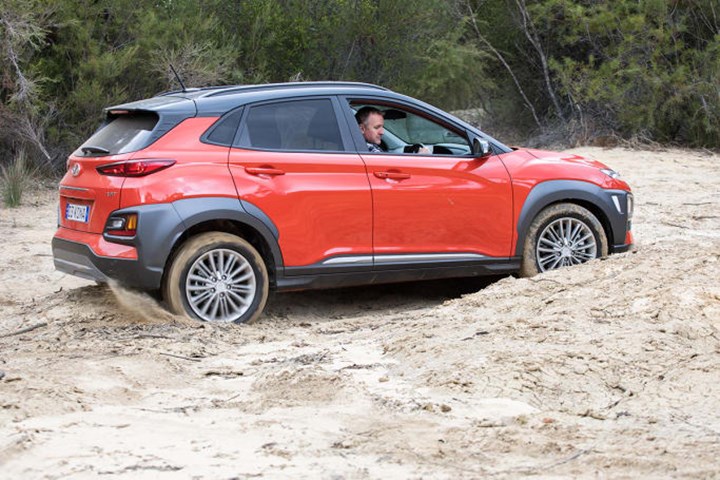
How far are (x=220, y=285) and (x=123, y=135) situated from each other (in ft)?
3.89

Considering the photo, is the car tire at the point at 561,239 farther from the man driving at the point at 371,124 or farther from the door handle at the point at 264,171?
the door handle at the point at 264,171

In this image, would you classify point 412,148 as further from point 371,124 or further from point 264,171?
point 264,171

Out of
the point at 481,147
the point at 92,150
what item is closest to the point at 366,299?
the point at 481,147

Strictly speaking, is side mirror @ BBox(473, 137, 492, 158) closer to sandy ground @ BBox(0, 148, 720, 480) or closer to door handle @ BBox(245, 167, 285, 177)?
sandy ground @ BBox(0, 148, 720, 480)

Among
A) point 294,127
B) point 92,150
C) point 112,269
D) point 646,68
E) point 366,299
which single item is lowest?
point 366,299

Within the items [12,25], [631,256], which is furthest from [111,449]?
[12,25]

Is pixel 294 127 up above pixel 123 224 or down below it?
above

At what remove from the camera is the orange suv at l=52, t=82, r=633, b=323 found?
7.62 meters

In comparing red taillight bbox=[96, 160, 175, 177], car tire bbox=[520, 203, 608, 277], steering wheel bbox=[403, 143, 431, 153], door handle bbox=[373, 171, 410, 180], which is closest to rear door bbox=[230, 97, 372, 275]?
door handle bbox=[373, 171, 410, 180]

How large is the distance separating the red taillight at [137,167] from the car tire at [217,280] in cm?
52

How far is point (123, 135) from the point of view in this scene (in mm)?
7910

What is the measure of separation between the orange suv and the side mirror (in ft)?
0.04

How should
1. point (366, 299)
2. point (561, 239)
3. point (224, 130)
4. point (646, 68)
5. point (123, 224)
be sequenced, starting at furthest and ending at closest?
point (646, 68) < point (366, 299) < point (561, 239) < point (224, 130) < point (123, 224)

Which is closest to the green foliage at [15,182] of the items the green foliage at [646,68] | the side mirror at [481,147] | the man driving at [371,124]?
the man driving at [371,124]
